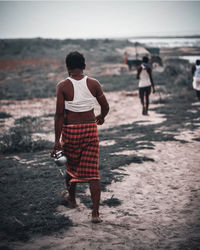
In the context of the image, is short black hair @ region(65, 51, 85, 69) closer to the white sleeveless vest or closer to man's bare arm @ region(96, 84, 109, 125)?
the white sleeveless vest

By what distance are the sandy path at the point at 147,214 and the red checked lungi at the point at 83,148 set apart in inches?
22.2

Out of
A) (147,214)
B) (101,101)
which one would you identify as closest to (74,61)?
(101,101)

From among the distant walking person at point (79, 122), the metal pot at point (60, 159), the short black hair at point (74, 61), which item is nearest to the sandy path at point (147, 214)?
the distant walking person at point (79, 122)

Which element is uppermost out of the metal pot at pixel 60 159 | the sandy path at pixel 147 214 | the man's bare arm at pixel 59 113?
the man's bare arm at pixel 59 113

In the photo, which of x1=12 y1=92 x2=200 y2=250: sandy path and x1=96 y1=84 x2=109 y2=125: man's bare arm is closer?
x1=12 y1=92 x2=200 y2=250: sandy path

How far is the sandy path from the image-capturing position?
9.27ft

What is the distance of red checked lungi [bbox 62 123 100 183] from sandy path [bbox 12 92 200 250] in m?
0.56

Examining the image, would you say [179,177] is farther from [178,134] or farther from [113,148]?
[178,134]

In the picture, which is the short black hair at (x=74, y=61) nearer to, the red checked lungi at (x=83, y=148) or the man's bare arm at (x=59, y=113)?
the man's bare arm at (x=59, y=113)

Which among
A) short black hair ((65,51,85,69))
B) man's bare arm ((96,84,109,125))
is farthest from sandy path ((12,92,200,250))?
short black hair ((65,51,85,69))

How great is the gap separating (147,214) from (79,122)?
1344 mm

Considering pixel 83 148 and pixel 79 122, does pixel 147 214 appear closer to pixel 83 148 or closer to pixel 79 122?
pixel 83 148

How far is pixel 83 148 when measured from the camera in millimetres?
3123

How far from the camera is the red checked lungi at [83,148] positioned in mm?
3096
